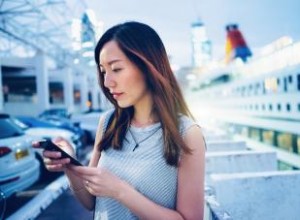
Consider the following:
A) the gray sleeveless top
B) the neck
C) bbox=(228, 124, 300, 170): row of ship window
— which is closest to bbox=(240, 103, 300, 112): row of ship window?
bbox=(228, 124, 300, 170): row of ship window

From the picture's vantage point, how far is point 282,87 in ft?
40.5

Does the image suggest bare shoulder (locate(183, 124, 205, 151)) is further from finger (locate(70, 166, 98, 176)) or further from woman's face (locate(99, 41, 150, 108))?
finger (locate(70, 166, 98, 176))

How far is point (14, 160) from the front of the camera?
5156 millimetres

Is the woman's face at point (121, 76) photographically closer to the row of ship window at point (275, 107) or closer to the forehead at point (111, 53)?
the forehead at point (111, 53)

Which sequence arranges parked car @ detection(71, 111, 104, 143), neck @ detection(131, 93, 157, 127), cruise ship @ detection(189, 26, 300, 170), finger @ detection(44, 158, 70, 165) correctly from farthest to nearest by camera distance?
parked car @ detection(71, 111, 104, 143) → cruise ship @ detection(189, 26, 300, 170) → neck @ detection(131, 93, 157, 127) → finger @ detection(44, 158, 70, 165)

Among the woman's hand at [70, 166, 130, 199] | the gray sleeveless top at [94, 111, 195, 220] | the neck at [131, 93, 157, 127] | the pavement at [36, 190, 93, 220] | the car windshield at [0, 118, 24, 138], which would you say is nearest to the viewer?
the woman's hand at [70, 166, 130, 199]

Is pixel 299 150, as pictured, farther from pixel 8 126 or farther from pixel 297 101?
pixel 8 126

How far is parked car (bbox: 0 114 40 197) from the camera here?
4.92 m

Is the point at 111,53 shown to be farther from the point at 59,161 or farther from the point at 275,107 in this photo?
the point at 275,107

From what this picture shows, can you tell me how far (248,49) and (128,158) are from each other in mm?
33064

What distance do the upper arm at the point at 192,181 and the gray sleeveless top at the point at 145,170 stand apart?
0.26ft

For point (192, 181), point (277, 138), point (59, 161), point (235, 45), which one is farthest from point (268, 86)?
point (235, 45)

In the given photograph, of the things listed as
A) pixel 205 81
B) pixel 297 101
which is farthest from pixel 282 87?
pixel 205 81

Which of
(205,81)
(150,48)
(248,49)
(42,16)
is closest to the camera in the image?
(150,48)
